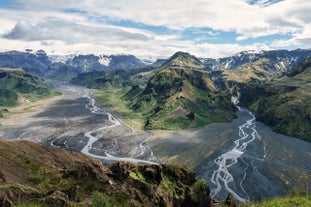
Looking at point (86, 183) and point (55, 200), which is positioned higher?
point (55, 200)

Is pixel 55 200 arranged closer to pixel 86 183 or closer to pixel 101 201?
pixel 101 201

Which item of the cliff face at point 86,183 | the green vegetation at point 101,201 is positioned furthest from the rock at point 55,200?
the green vegetation at point 101,201

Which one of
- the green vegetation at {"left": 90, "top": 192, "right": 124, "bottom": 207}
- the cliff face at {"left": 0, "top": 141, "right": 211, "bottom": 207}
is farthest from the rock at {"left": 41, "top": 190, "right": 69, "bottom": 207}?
the green vegetation at {"left": 90, "top": 192, "right": 124, "bottom": 207}

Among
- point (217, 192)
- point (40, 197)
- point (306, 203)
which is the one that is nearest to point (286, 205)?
point (306, 203)

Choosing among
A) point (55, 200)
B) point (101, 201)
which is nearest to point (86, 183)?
point (55, 200)

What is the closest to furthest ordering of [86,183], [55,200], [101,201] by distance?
[55,200] → [101,201] → [86,183]

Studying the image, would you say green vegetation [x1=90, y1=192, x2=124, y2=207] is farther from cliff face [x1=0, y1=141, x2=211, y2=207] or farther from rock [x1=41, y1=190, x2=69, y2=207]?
rock [x1=41, y1=190, x2=69, y2=207]

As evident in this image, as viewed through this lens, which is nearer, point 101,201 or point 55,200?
point 55,200

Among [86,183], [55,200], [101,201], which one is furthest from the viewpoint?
[86,183]

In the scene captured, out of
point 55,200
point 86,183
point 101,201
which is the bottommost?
point 86,183
